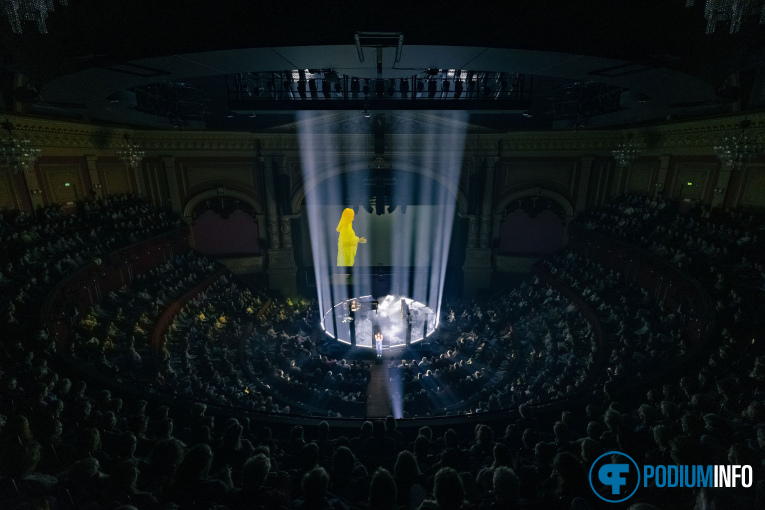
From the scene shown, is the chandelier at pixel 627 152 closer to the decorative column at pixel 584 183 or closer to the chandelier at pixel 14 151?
the decorative column at pixel 584 183

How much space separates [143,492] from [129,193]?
50.1ft

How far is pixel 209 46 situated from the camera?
15.5ft

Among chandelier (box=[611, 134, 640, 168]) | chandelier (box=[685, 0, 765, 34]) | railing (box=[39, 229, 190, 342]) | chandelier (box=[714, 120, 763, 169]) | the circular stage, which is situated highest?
chandelier (box=[685, 0, 765, 34])

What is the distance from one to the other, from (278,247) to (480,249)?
10372 mm

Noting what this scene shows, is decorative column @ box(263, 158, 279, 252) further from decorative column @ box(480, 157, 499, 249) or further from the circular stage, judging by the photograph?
decorative column @ box(480, 157, 499, 249)

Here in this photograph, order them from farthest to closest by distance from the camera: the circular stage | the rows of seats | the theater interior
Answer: the circular stage < the theater interior < the rows of seats

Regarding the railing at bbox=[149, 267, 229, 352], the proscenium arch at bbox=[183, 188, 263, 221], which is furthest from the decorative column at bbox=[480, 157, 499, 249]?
the railing at bbox=[149, 267, 229, 352]

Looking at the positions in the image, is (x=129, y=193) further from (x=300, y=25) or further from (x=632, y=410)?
(x=632, y=410)

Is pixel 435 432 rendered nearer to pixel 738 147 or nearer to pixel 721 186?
pixel 738 147

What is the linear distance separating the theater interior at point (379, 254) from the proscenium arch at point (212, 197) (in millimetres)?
108

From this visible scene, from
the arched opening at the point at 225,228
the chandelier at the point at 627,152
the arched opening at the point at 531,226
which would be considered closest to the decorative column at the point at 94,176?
the arched opening at the point at 225,228

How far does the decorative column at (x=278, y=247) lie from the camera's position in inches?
665

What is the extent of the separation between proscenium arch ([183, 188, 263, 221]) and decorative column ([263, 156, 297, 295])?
749mm

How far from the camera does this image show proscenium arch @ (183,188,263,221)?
16.6m
